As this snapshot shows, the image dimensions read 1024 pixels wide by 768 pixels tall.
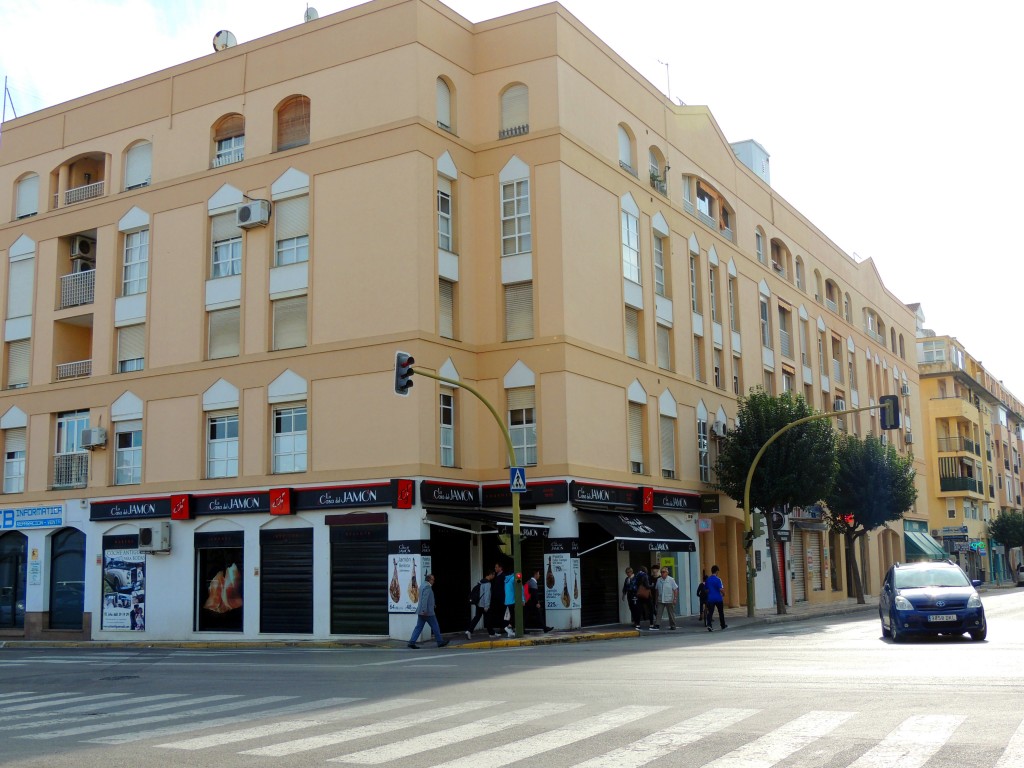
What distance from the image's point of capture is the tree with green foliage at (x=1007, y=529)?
7781 centimetres

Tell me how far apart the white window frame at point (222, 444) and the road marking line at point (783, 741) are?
74.4 feet

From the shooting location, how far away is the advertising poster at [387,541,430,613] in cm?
2647

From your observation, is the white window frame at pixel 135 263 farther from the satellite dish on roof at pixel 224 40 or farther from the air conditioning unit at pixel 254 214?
the satellite dish on roof at pixel 224 40

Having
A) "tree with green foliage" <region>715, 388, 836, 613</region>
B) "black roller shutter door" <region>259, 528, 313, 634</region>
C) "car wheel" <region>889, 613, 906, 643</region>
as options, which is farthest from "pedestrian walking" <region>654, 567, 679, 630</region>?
"black roller shutter door" <region>259, 528, 313, 634</region>

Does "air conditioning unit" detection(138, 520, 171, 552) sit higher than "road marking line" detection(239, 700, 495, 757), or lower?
higher

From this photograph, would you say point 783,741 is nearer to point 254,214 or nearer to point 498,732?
point 498,732

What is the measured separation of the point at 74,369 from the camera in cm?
3431

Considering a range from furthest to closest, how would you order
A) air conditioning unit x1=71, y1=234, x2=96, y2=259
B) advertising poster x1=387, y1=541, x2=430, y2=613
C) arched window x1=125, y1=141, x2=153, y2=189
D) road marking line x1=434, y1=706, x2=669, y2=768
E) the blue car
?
1. air conditioning unit x1=71, y1=234, x2=96, y2=259
2. arched window x1=125, y1=141, x2=153, y2=189
3. advertising poster x1=387, y1=541, x2=430, y2=613
4. the blue car
5. road marking line x1=434, y1=706, x2=669, y2=768

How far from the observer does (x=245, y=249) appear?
31.1m

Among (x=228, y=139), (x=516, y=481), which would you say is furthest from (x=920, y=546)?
(x=228, y=139)

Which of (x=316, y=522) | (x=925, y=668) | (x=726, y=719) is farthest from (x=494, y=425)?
(x=726, y=719)

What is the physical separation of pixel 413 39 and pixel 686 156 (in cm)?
1261

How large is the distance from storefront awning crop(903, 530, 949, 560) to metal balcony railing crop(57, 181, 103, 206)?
4345 cm

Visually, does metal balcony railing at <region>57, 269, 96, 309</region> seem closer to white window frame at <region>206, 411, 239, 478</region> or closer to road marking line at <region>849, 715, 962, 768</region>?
white window frame at <region>206, 411, 239, 478</region>
